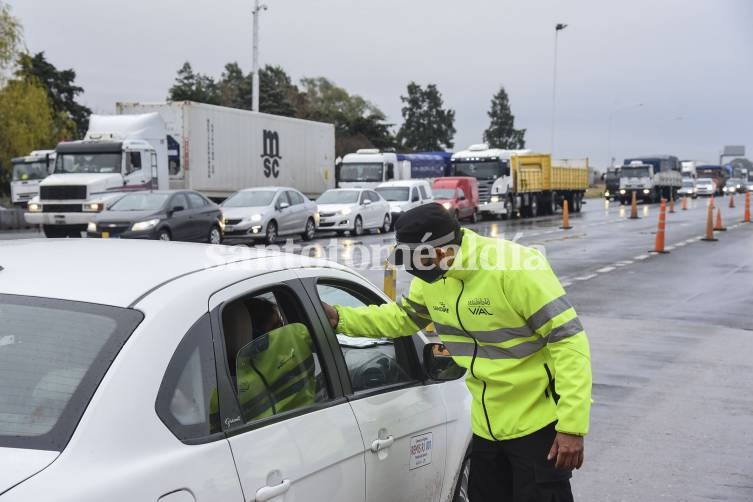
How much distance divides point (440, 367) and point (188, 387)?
156cm

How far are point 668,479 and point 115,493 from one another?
4.29m

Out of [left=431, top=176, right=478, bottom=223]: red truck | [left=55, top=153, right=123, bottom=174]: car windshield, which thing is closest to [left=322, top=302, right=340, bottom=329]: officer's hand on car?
[left=55, top=153, right=123, bottom=174]: car windshield

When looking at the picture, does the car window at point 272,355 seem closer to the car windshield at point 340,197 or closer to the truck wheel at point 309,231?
the truck wheel at point 309,231

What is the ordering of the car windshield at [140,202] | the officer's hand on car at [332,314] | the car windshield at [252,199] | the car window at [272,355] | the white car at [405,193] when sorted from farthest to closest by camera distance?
the white car at [405,193] → the car windshield at [252,199] → the car windshield at [140,202] → the officer's hand on car at [332,314] → the car window at [272,355]

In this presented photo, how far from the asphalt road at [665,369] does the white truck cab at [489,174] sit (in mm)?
17201

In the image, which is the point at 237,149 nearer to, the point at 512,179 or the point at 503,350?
the point at 512,179

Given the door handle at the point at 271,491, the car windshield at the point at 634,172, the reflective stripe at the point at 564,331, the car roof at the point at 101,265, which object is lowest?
the door handle at the point at 271,491

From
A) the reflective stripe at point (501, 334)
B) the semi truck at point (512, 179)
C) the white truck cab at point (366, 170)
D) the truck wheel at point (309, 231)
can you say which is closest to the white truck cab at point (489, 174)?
the semi truck at point (512, 179)

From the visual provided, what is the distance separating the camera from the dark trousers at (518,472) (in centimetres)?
351

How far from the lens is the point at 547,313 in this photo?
3412mm

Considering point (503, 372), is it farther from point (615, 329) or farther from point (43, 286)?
point (615, 329)

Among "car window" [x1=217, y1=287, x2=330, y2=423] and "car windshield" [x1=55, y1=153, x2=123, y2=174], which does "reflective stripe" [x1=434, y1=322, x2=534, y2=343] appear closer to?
"car window" [x1=217, y1=287, x2=330, y2=423]

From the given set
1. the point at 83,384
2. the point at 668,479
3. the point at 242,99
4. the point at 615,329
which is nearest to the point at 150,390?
the point at 83,384

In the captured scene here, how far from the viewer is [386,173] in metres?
38.5
